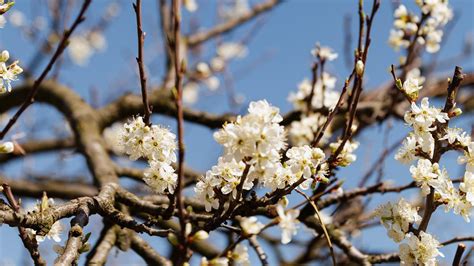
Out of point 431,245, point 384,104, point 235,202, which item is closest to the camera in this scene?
point 235,202

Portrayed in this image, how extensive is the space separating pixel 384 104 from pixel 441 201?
1924 mm

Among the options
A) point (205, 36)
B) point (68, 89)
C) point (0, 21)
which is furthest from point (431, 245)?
point (205, 36)

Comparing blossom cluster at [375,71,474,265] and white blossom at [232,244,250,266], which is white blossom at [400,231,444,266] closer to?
blossom cluster at [375,71,474,265]

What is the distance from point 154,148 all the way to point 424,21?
1772 mm

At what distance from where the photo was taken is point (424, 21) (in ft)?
9.54

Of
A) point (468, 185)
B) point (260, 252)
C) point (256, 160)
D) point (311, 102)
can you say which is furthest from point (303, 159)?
point (311, 102)

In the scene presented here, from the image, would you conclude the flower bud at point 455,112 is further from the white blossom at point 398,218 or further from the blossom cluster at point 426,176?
the white blossom at point 398,218

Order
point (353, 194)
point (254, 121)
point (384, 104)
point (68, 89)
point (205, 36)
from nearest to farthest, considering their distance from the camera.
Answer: point (254, 121), point (353, 194), point (384, 104), point (68, 89), point (205, 36)

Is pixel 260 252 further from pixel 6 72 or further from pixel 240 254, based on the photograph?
pixel 6 72

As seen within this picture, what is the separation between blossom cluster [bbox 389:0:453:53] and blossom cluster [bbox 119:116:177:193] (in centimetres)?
164

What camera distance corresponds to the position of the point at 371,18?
1873 millimetres

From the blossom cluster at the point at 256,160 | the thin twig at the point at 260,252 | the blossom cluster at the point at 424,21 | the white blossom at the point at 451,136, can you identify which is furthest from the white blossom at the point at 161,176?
the blossom cluster at the point at 424,21

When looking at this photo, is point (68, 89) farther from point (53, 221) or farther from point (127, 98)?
point (53, 221)

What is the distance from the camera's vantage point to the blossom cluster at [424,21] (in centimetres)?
283
